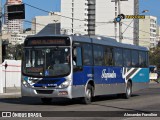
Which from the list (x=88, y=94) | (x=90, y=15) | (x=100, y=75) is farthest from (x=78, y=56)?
(x=90, y=15)

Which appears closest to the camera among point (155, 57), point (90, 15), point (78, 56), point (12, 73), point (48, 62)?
point (48, 62)

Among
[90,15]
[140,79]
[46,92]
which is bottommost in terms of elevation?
[46,92]

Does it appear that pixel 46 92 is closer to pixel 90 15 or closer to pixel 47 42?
pixel 47 42

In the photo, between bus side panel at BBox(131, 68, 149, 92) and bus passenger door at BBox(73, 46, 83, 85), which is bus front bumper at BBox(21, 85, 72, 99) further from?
bus side panel at BBox(131, 68, 149, 92)

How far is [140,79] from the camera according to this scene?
2814cm

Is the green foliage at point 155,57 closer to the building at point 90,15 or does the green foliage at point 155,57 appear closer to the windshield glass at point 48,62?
the building at point 90,15

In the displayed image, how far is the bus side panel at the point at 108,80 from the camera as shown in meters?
22.2

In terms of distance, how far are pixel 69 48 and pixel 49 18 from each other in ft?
444

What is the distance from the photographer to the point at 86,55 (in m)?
20.9

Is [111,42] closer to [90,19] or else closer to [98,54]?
[98,54]

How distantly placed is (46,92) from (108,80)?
15.7 ft

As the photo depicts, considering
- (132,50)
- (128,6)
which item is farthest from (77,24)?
(132,50)

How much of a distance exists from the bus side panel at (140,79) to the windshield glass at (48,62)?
8.26m

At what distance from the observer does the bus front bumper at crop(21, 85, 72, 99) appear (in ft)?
63.7
